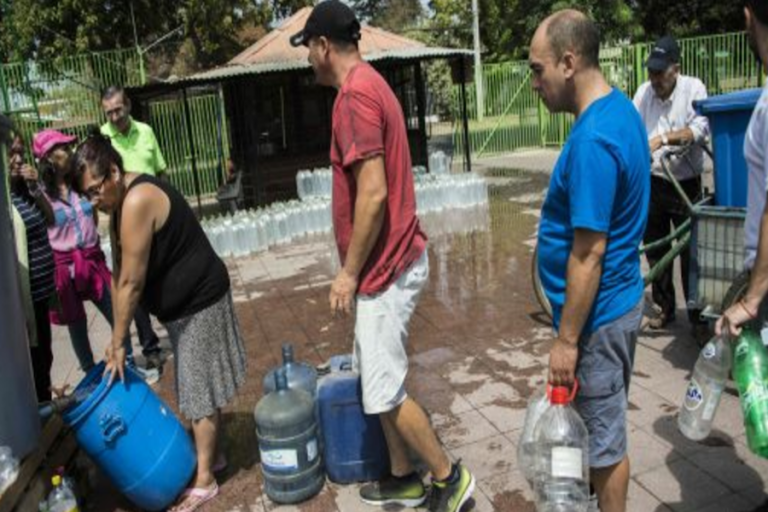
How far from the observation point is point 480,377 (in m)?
4.59

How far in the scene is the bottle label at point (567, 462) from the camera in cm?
234

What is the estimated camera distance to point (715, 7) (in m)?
28.9

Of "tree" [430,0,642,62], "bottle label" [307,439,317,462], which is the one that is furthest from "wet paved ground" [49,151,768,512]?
"tree" [430,0,642,62]

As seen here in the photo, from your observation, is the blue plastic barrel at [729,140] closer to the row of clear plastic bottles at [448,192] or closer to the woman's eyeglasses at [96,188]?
the woman's eyeglasses at [96,188]

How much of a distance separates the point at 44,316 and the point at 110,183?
1.48m

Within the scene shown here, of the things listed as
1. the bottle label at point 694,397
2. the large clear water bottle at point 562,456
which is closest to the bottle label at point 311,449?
the large clear water bottle at point 562,456

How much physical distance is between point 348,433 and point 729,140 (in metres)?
2.75

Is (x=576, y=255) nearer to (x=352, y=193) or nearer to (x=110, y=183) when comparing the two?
(x=352, y=193)

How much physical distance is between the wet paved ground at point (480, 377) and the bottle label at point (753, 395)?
893mm

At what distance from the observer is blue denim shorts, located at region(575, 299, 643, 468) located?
93.3 inches

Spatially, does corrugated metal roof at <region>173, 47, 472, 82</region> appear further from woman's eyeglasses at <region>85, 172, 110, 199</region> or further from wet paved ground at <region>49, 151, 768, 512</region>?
woman's eyeglasses at <region>85, 172, 110, 199</region>

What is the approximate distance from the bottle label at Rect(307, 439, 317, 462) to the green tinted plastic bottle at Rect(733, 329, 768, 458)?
1.86 meters

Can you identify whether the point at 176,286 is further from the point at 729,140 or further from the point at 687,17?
the point at 687,17

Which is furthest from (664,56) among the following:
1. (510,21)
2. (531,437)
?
(510,21)
